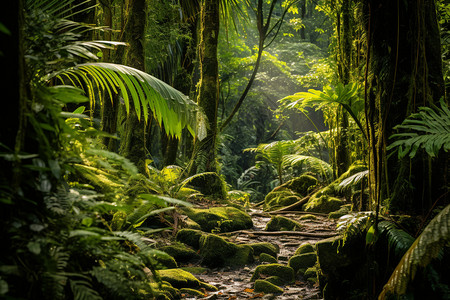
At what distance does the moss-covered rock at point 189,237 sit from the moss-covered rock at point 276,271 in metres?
0.92

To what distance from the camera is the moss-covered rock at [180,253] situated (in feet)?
12.5

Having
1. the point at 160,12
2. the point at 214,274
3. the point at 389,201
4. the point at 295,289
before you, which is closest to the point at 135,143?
the point at 214,274

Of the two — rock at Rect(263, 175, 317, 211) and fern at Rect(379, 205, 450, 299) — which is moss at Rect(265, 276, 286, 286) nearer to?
fern at Rect(379, 205, 450, 299)

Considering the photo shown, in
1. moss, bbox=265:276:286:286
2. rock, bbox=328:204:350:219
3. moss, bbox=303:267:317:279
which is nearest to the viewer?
moss, bbox=265:276:286:286

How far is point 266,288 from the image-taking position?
3.22 metres

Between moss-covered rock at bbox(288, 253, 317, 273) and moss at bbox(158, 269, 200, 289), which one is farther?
moss-covered rock at bbox(288, 253, 317, 273)

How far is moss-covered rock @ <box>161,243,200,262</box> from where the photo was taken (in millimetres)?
3822

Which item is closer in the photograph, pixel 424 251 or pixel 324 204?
pixel 424 251

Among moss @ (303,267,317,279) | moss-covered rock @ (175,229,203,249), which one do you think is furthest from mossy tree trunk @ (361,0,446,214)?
moss-covered rock @ (175,229,203,249)

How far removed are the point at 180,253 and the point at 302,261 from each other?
1.35 m

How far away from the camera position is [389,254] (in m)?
2.42

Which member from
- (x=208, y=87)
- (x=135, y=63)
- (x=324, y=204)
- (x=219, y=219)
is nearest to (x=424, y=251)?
(x=219, y=219)

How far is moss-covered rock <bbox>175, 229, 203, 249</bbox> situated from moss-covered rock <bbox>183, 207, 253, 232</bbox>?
62 centimetres

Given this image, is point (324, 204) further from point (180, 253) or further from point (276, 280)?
point (180, 253)
